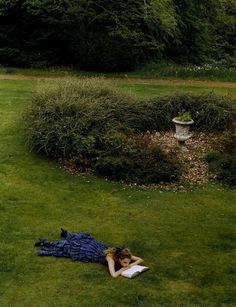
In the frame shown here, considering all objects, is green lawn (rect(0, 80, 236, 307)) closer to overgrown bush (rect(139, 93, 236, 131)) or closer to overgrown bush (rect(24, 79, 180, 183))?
overgrown bush (rect(24, 79, 180, 183))

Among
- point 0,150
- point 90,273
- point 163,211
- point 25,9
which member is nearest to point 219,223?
point 163,211

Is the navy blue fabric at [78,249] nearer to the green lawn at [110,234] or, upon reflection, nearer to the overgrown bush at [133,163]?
the green lawn at [110,234]

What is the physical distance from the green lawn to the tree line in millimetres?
9817

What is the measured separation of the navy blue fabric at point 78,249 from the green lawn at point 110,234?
13cm

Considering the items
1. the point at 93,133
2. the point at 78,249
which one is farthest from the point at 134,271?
the point at 93,133

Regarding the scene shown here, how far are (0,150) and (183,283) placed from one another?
666cm

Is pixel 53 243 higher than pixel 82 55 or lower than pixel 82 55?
lower

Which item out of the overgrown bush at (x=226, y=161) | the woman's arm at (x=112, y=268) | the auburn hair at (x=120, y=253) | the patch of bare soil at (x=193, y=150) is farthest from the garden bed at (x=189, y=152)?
the woman's arm at (x=112, y=268)

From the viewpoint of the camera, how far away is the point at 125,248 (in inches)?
326

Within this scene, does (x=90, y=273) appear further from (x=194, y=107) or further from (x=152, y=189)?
(x=194, y=107)

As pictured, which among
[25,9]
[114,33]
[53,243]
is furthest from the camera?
[25,9]

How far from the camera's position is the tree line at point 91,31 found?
2241 centimetres

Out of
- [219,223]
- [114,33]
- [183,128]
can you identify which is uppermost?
[114,33]

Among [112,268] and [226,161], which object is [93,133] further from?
[112,268]
